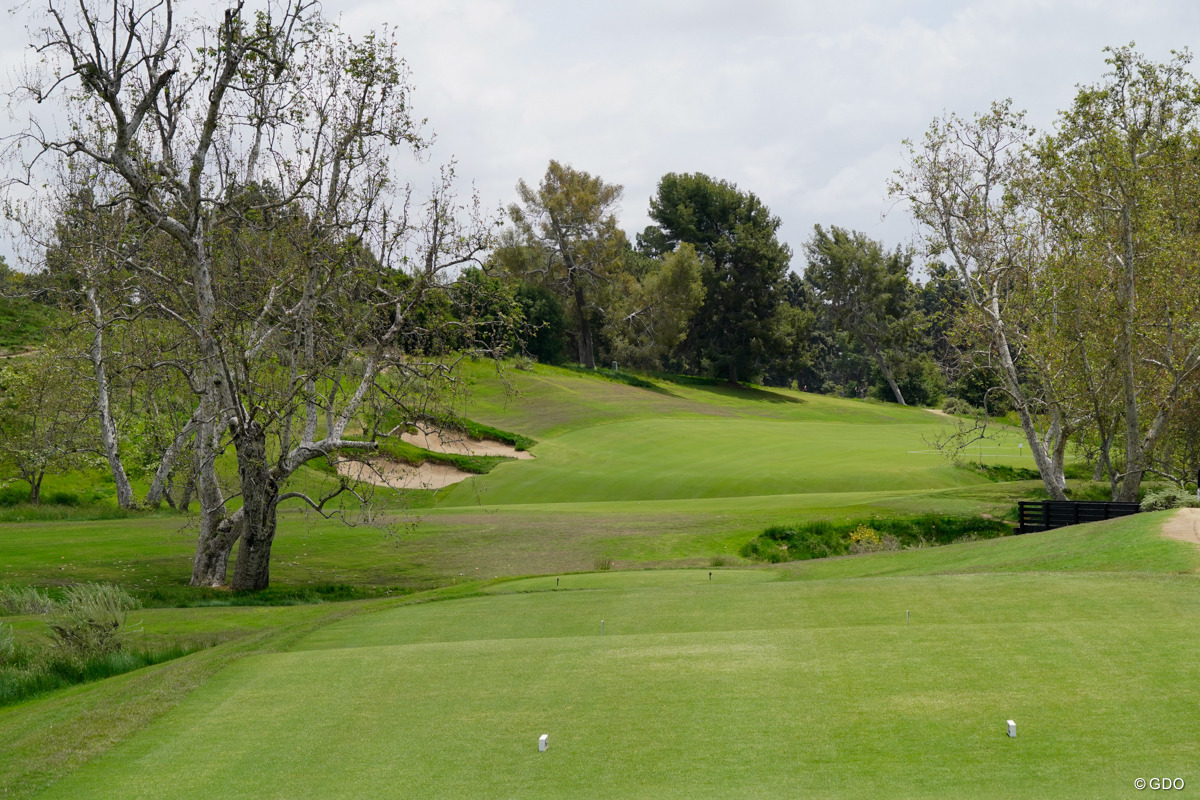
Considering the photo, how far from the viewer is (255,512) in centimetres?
2208

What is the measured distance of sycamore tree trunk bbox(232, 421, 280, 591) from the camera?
71.2ft

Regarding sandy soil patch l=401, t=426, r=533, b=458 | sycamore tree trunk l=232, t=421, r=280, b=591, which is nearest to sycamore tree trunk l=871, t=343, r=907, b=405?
sandy soil patch l=401, t=426, r=533, b=458

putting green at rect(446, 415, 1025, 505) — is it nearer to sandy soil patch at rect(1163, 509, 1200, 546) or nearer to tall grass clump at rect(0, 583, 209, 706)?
tall grass clump at rect(0, 583, 209, 706)

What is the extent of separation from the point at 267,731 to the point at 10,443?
31.0m

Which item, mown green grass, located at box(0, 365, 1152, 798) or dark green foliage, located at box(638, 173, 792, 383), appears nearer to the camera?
mown green grass, located at box(0, 365, 1152, 798)

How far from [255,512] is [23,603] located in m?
5.26

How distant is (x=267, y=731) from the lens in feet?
27.7

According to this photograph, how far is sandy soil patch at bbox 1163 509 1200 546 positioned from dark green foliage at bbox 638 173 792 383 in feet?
240

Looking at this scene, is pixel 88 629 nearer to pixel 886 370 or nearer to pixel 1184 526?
pixel 1184 526

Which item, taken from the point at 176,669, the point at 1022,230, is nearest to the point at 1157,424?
the point at 1022,230

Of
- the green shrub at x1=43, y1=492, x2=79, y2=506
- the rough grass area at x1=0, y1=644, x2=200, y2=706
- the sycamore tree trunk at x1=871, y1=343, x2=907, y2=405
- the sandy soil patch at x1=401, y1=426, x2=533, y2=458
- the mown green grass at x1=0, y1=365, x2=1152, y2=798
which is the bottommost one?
the rough grass area at x1=0, y1=644, x2=200, y2=706

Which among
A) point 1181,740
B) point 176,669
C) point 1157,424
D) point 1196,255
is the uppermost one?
point 1196,255

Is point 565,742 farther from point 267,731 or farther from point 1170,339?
point 1170,339

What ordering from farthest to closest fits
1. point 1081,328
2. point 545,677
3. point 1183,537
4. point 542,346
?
1. point 542,346
2. point 1081,328
3. point 1183,537
4. point 545,677
